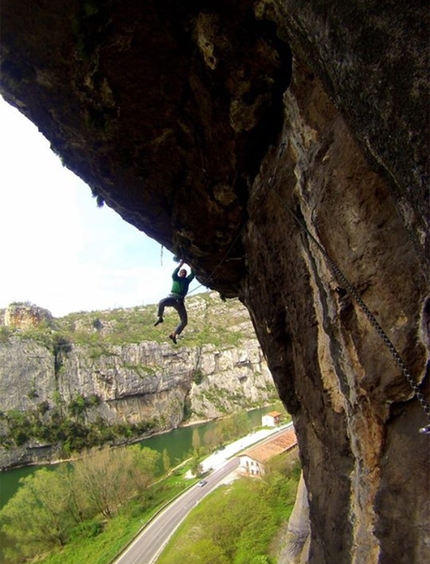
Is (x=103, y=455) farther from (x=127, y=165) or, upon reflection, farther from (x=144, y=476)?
(x=127, y=165)

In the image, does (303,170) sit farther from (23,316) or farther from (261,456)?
(23,316)

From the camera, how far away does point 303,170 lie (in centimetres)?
440

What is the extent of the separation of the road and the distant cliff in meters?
35.2

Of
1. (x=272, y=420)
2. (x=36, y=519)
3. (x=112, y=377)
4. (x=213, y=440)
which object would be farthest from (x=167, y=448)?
(x=36, y=519)

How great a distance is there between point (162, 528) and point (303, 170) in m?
32.1

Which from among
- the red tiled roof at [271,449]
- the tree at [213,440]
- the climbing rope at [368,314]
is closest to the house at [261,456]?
the red tiled roof at [271,449]

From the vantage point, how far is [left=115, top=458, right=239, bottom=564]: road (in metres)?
25.6

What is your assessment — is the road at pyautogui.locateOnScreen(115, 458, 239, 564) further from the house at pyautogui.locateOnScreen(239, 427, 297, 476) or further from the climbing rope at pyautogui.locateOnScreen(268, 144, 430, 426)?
the climbing rope at pyautogui.locateOnScreen(268, 144, 430, 426)

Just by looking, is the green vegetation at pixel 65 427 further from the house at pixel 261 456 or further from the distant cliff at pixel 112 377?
the house at pixel 261 456

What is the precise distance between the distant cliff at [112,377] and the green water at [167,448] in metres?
3.00

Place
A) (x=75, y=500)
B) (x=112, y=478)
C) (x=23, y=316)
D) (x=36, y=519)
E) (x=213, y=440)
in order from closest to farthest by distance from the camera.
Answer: (x=36, y=519) → (x=75, y=500) → (x=112, y=478) → (x=213, y=440) → (x=23, y=316)

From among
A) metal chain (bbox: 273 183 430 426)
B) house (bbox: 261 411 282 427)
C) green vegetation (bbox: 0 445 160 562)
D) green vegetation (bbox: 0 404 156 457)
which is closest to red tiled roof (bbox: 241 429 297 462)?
green vegetation (bbox: 0 445 160 562)

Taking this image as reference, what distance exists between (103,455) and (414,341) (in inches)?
1572

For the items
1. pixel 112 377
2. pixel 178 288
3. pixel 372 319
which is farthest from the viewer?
pixel 112 377
